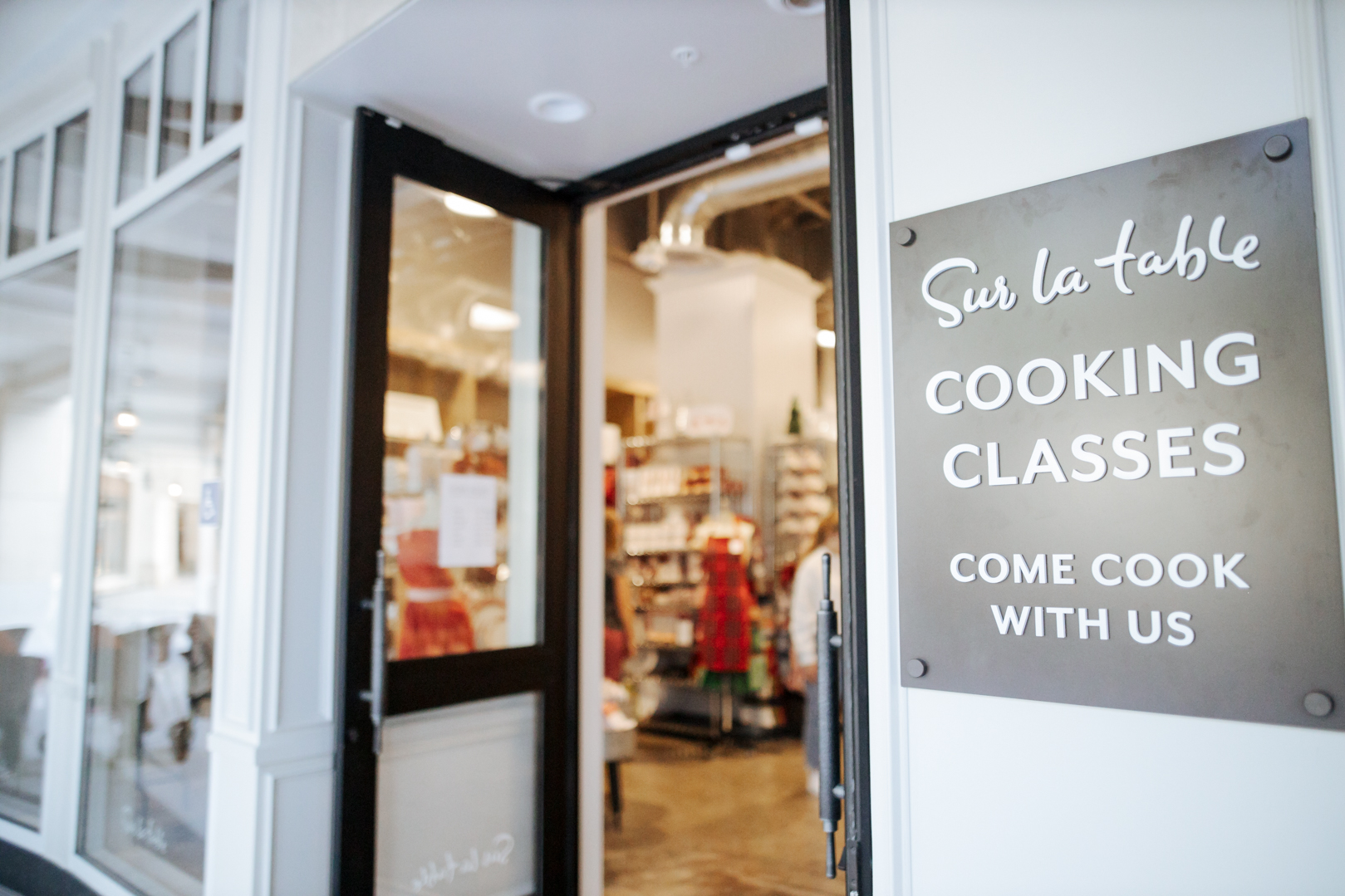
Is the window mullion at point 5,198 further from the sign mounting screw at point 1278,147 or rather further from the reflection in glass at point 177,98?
the sign mounting screw at point 1278,147

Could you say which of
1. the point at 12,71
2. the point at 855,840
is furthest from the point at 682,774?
the point at 12,71

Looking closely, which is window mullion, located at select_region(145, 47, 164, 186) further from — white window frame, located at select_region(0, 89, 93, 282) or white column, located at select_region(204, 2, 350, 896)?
white column, located at select_region(204, 2, 350, 896)

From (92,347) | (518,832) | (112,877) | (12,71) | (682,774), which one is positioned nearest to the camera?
(518,832)

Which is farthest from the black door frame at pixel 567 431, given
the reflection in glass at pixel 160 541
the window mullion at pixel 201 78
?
the window mullion at pixel 201 78

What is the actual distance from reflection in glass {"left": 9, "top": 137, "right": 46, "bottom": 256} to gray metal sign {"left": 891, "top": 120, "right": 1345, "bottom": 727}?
454 cm

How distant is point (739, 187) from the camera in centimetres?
484

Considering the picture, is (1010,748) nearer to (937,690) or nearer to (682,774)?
(937,690)

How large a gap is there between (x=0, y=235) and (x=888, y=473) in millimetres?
4924

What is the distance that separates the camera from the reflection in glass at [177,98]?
321 centimetres

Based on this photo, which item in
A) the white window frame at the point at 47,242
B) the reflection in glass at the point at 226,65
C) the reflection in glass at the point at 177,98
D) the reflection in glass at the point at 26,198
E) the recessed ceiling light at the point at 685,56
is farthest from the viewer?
the reflection in glass at the point at 26,198

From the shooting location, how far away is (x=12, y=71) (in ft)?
14.0

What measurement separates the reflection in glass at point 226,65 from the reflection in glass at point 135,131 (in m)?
0.58

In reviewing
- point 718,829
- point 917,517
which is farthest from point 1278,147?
point 718,829

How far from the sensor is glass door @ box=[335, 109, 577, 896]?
258cm
